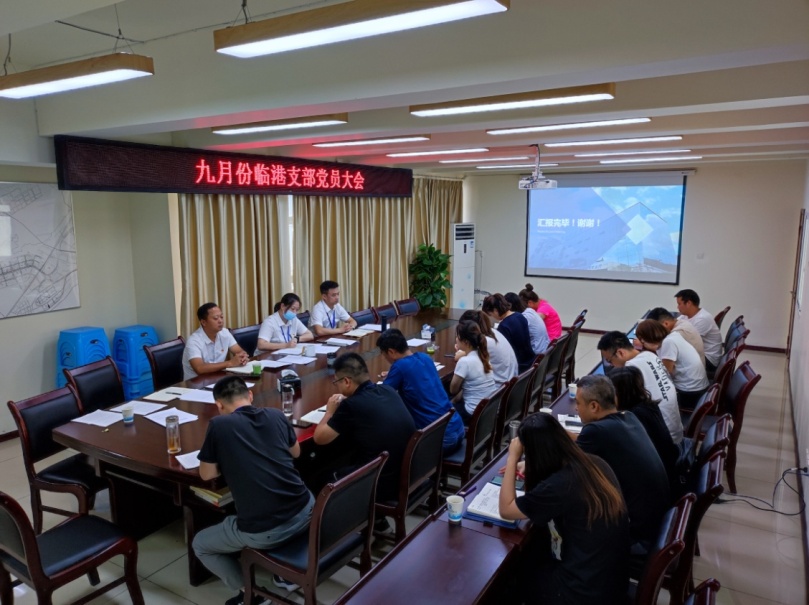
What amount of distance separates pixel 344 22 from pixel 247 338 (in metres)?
3.75

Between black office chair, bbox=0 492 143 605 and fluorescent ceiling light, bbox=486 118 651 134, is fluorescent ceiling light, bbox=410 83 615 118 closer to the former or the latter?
fluorescent ceiling light, bbox=486 118 651 134

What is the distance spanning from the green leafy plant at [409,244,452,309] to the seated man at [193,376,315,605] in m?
6.51

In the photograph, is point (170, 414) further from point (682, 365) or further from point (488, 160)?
point (488, 160)

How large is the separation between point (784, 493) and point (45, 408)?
16.5 feet

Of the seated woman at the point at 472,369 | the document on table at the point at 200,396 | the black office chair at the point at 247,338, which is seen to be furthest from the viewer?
the black office chair at the point at 247,338

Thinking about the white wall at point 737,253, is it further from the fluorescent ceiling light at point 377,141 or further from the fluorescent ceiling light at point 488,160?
the fluorescent ceiling light at point 377,141

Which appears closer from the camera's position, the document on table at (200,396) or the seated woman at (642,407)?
the seated woman at (642,407)

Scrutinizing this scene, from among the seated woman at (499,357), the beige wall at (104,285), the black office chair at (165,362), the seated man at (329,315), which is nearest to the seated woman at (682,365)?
the seated woman at (499,357)

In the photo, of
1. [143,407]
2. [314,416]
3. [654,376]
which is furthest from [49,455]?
[654,376]

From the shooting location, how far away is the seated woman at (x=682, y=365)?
4.19 metres

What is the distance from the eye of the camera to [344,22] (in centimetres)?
186

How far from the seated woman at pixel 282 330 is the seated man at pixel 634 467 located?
10.6 feet

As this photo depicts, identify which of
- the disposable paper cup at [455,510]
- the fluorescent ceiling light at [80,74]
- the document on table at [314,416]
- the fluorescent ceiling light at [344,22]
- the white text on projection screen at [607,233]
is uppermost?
the fluorescent ceiling light at [80,74]

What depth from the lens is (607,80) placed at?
2543mm
